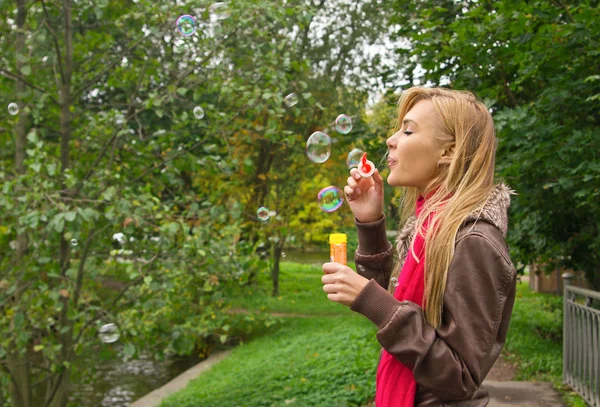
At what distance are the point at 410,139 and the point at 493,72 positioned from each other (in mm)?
4527

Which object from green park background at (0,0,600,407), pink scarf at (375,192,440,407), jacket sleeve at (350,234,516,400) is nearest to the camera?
jacket sleeve at (350,234,516,400)

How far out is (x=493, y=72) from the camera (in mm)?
5934

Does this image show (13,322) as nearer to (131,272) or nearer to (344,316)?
(131,272)

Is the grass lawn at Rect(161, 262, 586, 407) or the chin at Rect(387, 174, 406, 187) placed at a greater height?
the chin at Rect(387, 174, 406, 187)

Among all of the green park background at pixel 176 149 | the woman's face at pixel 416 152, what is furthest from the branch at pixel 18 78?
the woman's face at pixel 416 152

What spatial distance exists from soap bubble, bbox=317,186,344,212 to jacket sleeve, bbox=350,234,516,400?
1.36 m

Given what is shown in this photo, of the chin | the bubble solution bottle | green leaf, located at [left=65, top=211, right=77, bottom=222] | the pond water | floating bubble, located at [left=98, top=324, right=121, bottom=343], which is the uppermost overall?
the chin

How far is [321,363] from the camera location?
27.7 ft

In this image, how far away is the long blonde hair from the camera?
5.23ft

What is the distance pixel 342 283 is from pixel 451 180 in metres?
0.42

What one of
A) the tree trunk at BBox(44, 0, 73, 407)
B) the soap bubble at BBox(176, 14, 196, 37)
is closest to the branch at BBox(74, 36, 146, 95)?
the tree trunk at BBox(44, 0, 73, 407)

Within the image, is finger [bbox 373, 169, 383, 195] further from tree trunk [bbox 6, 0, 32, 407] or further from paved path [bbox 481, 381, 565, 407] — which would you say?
tree trunk [bbox 6, 0, 32, 407]

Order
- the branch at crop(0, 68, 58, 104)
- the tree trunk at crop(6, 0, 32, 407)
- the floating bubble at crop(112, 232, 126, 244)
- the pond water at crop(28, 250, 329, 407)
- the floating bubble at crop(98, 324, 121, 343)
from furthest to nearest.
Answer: the pond water at crop(28, 250, 329, 407)
the tree trunk at crop(6, 0, 32, 407)
the branch at crop(0, 68, 58, 104)
the floating bubble at crop(112, 232, 126, 244)
the floating bubble at crop(98, 324, 121, 343)

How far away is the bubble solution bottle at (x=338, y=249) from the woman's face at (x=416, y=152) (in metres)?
0.21
